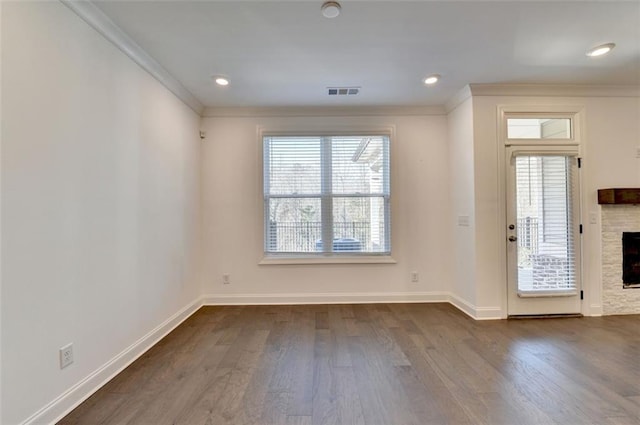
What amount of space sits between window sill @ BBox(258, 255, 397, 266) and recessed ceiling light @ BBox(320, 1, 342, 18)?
2.82 meters

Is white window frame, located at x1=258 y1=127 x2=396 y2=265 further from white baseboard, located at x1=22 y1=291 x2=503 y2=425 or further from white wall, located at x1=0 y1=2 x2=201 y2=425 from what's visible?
white wall, located at x1=0 y1=2 x2=201 y2=425

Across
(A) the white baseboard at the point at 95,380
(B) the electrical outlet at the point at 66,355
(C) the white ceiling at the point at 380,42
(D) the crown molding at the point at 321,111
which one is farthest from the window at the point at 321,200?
(B) the electrical outlet at the point at 66,355

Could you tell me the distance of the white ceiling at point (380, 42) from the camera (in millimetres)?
2170

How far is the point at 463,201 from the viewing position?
379cm

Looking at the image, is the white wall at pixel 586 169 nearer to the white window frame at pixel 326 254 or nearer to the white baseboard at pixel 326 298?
the white baseboard at pixel 326 298

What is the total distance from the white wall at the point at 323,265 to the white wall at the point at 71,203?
1115 millimetres

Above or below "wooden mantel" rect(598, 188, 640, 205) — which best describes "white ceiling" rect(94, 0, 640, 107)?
above

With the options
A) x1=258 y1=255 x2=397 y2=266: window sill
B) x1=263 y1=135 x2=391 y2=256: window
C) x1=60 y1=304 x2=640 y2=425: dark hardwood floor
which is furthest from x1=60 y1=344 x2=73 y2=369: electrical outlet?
x1=263 y1=135 x2=391 y2=256: window

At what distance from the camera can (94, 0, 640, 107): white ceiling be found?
2.17 metres

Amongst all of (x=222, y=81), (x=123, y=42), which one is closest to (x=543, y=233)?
(x=222, y=81)

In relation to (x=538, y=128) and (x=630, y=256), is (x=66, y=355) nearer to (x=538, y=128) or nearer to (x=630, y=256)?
(x=538, y=128)

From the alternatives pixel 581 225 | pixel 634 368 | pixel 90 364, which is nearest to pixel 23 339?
pixel 90 364

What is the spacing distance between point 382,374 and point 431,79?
9.41 ft

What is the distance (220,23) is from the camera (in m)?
2.31
